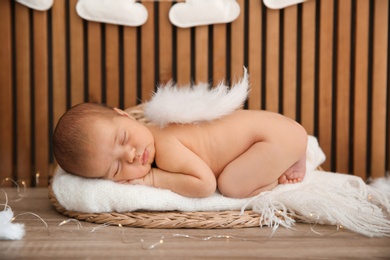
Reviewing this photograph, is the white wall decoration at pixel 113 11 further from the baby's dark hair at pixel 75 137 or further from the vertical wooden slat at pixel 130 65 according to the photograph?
the baby's dark hair at pixel 75 137

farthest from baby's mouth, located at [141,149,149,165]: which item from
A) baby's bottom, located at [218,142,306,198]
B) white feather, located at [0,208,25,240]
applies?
white feather, located at [0,208,25,240]

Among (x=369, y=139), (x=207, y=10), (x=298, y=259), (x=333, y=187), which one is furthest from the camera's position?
(x=369, y=139)

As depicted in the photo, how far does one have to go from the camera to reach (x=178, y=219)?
4.07 feet

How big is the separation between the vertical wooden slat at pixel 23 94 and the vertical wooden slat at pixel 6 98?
0.08ft

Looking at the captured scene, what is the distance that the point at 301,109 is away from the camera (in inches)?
72.2

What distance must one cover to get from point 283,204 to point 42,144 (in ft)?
2.96

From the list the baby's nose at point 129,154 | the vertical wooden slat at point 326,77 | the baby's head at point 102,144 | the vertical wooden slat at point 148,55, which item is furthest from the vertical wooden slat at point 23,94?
the vertical wooden slat at point 326,77

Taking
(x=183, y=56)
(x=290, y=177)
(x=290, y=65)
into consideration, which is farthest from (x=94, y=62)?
(x=290, y=177)

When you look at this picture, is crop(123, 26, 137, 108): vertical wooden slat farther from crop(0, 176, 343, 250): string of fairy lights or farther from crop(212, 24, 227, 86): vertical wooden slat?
crop(0, 176, 343, 250): string of fairy lights

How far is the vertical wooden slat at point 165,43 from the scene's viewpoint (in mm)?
1777

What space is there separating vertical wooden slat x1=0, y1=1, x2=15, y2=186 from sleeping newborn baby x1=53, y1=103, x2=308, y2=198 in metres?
0.52

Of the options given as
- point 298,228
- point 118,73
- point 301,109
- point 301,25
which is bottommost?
point 298,228

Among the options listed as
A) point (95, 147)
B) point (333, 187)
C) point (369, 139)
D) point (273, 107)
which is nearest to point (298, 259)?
point (333, 187)

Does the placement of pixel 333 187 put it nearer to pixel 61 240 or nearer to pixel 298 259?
pixel 298 259
